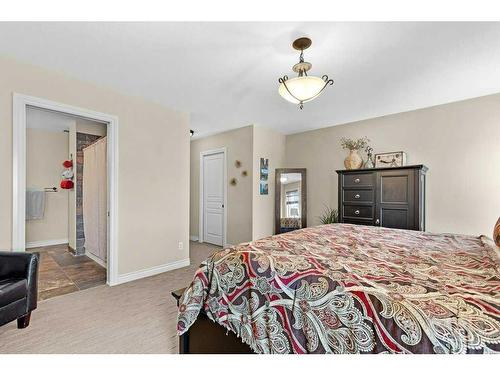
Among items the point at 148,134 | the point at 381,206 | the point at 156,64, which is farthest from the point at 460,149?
the point at 148,134

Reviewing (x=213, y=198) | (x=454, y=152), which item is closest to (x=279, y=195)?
(x=213, y=198)

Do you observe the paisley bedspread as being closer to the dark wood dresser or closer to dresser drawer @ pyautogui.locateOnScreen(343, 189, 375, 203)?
the dark wood dresser

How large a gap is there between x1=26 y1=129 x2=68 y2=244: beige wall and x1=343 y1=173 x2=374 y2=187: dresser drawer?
19.1 ft

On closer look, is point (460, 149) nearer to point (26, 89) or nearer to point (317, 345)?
point (317, 345)

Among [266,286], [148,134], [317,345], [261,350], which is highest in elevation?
[148,134]

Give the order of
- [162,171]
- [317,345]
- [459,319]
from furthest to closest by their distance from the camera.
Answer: [162,171]
[317,345]
[459,319]

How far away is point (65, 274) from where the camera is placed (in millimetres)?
3275

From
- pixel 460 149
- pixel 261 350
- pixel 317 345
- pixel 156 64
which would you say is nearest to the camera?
pixel 317 345

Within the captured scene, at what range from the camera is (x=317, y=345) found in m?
1.02

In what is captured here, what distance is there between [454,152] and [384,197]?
3.60 feet

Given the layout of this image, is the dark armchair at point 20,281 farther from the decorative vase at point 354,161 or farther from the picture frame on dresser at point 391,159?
the picture frame on dresser at point 391,159

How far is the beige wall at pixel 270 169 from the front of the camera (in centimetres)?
444

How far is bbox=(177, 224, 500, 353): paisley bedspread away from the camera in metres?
0.82

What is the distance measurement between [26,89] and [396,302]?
11.1 feet
